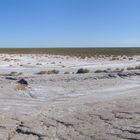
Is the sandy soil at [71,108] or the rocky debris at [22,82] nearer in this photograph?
the sandy soil at [71,108]

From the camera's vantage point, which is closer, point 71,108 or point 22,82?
point 71,108

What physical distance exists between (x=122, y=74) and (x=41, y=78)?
541 centimetres

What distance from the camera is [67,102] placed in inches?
552

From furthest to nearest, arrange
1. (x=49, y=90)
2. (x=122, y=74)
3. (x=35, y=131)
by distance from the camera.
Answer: (x=122, y=74), (x=49, y=90), (x=35, y=131)

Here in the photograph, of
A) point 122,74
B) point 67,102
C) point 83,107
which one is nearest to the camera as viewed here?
point 83,107

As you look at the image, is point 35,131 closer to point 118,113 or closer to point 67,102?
point 118,113

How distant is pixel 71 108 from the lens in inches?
498

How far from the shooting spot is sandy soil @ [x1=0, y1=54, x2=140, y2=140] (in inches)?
367

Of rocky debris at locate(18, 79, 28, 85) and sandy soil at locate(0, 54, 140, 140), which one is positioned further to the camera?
rocky debris at locate(18, 79, 28, 85)

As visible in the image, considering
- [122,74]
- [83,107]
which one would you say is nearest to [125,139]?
[83,107]

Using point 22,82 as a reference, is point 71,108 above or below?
below

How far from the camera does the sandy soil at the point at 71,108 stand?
9.33m

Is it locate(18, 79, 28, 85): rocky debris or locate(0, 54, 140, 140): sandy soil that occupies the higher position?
locate(18, 79, 28, 85): rocky debris

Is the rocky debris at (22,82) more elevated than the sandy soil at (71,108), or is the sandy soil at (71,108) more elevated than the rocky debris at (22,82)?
the rocky debris at (22,82)
